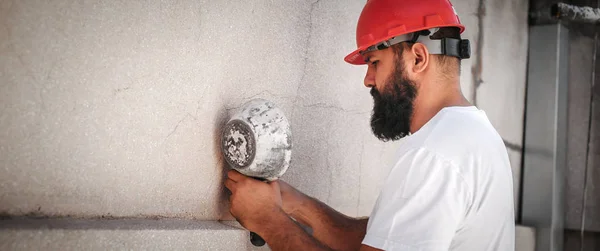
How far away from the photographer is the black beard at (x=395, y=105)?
2.44 m

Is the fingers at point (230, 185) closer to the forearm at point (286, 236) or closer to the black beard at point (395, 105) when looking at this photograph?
the forearm at point (286, 236)

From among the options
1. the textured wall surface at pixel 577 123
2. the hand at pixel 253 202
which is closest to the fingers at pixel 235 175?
the hand at pixel 253 202

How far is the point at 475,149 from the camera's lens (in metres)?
2.13

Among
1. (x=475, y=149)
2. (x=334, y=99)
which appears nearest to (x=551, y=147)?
(x=334, y=99)

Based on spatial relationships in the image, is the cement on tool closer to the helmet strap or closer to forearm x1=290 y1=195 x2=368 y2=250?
forearm x1=290 y1=195 x2=368 y2=250

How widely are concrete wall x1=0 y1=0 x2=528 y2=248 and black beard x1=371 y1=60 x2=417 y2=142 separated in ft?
1.54

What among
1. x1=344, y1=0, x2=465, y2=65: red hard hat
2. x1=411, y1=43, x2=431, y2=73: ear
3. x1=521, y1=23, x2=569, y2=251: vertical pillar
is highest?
x1=344, y1=0, x2=465, y2=65: red hard hat

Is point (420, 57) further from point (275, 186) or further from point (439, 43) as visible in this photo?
point (275, 186)

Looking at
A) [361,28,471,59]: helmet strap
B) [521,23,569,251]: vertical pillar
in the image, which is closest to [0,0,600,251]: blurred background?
[361,28,471,59]: helmet strap

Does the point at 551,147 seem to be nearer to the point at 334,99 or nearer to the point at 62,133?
the point at 334,99

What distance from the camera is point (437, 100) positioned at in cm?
240

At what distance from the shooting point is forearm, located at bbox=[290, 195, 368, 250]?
8.91 feet

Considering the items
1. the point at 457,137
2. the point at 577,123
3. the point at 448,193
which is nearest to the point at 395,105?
the point at 457,137

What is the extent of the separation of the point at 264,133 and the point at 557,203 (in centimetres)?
326
